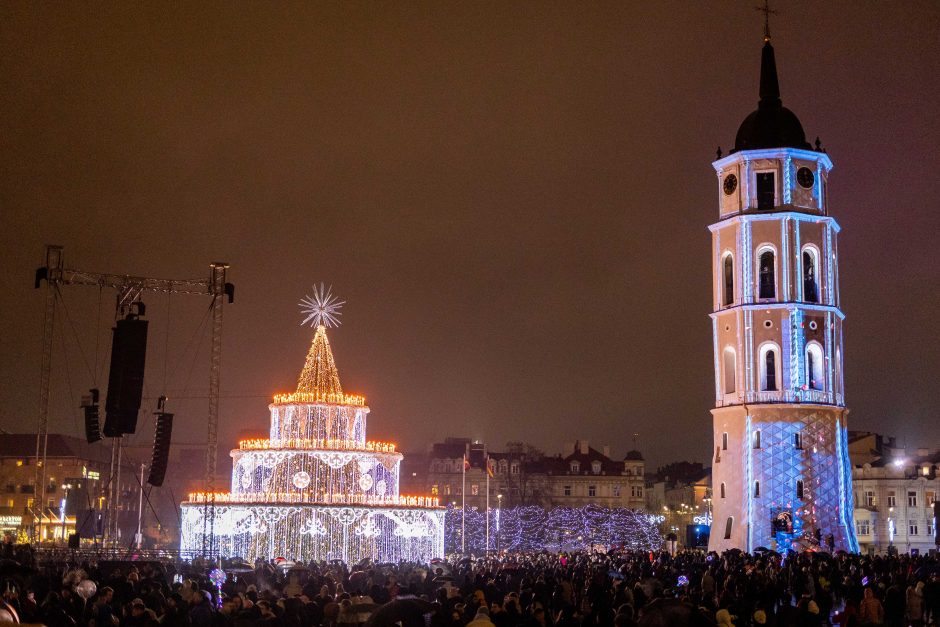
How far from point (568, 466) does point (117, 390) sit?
7695cm

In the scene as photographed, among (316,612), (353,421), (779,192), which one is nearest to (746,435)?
(779,192)

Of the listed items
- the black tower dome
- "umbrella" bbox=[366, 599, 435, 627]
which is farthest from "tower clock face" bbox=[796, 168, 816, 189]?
"umbrella" bbox=[366, 599, 435, 627]

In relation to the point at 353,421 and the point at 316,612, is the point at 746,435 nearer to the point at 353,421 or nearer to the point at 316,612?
the point at 353,421

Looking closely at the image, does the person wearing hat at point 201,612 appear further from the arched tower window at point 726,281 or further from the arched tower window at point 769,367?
the arched tower window at point 726,281

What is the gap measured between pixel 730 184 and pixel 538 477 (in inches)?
2140

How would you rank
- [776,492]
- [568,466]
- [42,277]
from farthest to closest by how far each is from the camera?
[568,466]
[776,492]
[42,277]

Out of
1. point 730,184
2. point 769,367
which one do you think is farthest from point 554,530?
point 730,184

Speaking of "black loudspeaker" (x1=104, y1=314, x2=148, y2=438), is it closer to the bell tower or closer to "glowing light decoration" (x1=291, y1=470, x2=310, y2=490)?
"glowing light decoration" (x1=291, y1=470, x2=310, y2=490)

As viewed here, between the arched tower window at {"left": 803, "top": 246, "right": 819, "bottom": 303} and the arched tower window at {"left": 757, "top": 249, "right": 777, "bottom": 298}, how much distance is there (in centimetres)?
161

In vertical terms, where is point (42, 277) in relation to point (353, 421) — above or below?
above

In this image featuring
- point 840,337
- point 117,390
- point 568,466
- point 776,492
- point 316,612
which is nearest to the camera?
point 316,612

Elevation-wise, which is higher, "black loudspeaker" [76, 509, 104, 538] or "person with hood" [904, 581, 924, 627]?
"black loudspeaker" [76, 509, 104, 538]

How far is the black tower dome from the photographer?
2383 inches

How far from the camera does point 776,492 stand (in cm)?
5706
